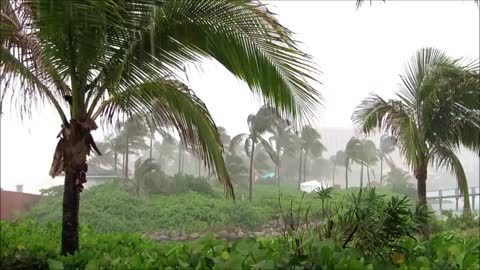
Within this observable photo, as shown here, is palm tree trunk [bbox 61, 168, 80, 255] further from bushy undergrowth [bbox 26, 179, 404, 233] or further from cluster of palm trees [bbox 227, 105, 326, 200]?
bushy undergrowth [bbox 26, 179, 404, 233]

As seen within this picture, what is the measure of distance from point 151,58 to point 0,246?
2.65 meters

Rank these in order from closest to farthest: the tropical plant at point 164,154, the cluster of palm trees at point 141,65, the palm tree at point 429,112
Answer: the cluster of palm trees at point 141,65 < the palm tree at point 429,112 < the tropical plant at point 164,154

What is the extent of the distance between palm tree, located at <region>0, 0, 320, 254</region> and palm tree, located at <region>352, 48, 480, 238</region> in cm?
522

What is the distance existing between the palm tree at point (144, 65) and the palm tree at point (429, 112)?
522 cm

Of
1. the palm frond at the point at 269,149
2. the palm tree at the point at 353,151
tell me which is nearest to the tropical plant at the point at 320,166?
the palm frond at the point at 269,149

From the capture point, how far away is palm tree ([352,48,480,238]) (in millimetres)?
9133

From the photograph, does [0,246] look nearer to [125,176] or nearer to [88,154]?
[88,154]

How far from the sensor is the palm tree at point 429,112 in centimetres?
913

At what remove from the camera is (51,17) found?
115 inches

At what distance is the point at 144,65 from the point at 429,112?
6708 millimetres

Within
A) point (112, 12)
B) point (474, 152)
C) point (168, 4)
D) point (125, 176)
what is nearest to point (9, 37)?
point (168, 4)

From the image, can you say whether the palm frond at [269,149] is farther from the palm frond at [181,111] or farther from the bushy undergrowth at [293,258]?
the bushy undergrowth at [293,258]

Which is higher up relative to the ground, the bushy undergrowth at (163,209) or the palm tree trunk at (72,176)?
the palm tree trunk at (72,176)

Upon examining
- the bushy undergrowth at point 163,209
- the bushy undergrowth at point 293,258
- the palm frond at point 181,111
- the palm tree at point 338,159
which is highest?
the palm tree at point 338,159
